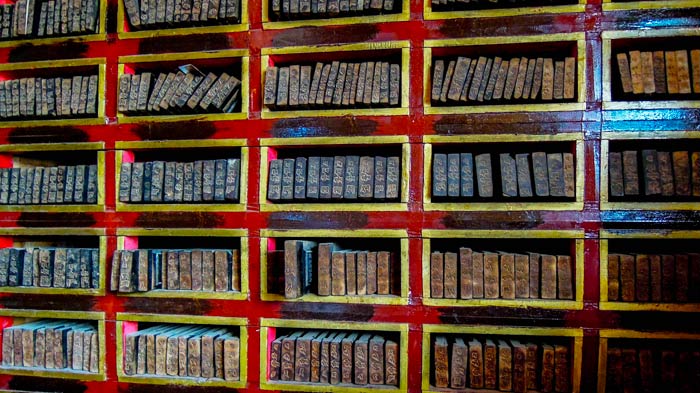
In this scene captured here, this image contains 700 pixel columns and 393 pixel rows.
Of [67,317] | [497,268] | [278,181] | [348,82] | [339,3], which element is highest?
[339,3]

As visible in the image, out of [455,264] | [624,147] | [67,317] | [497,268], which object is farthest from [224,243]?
[624,147]

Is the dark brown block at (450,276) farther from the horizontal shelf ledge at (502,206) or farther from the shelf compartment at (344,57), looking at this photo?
the shelf compartment at (344,57)

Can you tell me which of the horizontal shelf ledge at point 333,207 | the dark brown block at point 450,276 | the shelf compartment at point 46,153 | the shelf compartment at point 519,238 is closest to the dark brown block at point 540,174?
the shelf compartment at point 519,238

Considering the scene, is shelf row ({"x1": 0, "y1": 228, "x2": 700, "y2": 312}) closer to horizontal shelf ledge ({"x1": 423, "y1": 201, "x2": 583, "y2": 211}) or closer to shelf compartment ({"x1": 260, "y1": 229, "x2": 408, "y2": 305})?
shelf compartment ({"x1": 260, "y1": 229, "x2": 408, "y2": 305})

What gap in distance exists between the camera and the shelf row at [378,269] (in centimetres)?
229

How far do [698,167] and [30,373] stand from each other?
12.4ft

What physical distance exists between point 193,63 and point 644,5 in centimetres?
241

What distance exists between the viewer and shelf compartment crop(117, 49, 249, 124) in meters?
2.60

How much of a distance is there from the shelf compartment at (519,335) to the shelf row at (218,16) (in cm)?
161

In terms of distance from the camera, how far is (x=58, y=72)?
290cm

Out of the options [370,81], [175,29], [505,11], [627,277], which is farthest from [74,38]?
[627,277]

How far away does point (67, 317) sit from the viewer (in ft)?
8.96

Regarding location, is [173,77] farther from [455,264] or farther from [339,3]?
[455,264]

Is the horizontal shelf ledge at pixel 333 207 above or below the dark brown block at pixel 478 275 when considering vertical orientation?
above
